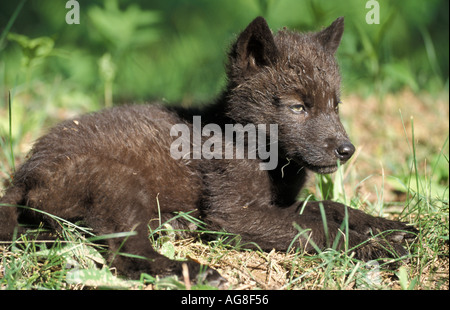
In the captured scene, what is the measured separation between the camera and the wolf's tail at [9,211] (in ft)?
11.6

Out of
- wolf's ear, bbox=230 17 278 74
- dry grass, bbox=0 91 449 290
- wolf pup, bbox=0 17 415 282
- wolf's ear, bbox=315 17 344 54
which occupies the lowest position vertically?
dry grass, bbox=0 91 449 290

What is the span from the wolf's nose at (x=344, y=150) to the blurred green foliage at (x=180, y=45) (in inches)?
134

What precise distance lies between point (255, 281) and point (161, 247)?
0.77m

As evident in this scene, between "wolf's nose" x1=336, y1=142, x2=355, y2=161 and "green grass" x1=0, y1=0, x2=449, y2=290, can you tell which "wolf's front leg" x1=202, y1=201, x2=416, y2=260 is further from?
"wolf's nose" x1=336, y1=142, x2=355, y2=161

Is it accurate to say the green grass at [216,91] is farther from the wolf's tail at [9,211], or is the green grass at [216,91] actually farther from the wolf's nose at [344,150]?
the wolf's nose at [344,150]

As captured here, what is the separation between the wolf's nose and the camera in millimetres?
3586

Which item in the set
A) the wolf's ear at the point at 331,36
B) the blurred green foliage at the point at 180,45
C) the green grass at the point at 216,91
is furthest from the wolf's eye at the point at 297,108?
the blurred green foliage at the point at 180,45

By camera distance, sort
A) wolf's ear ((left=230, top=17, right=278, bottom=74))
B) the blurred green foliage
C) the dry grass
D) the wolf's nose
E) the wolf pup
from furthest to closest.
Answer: the blurred green foliage < wolf's ear ((left=230, top=17, right=278, bottom=74)) < the wolf's nose < the wolf pup < the dry grass

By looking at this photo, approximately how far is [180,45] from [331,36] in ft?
15.4

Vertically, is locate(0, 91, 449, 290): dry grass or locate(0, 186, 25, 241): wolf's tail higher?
locate(0, 186, 25, 241): wolf's tail

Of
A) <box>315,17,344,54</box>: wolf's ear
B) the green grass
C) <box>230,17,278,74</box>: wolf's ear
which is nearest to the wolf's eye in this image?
<box>230,17,278,74</box>: wolf's ear

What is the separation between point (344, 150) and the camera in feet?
11.8

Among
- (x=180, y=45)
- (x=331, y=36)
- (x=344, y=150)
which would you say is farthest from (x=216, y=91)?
(x=344, y=150)
